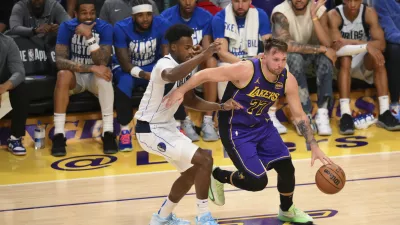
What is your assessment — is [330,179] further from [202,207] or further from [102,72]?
Result: [102,72]

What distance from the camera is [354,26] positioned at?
9.29m

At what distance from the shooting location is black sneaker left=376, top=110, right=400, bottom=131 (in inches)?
356

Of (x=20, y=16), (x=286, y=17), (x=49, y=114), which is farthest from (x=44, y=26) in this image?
(x=286, y=17)

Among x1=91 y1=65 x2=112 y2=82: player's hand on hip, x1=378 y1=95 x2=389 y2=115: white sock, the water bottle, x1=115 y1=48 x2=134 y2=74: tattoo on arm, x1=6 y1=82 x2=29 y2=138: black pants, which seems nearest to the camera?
x1=6 y1=82 x2=29 y2=138: black pants

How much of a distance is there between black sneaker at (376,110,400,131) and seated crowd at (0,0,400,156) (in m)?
0.01

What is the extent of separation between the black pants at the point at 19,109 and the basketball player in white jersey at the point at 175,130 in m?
2.78

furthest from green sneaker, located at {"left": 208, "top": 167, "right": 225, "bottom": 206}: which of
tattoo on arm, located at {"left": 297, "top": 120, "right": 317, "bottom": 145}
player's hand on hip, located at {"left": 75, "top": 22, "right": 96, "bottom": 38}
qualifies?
player's hand on hip, located at {"left": 75, "top": 22, "right": 96, "bottom": 38}

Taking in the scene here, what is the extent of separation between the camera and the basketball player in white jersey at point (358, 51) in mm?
9062

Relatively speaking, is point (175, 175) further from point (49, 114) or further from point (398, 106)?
point (398, 106)

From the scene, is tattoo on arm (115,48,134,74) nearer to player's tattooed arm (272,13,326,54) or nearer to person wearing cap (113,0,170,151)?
person wearing cap (113,0,170,151)

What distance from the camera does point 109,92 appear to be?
852cm

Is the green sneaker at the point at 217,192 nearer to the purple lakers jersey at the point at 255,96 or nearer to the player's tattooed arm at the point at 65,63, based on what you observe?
the purple lakers jersey at the point at 255,96

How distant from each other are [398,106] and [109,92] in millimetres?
3568

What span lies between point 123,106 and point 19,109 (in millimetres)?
1157
